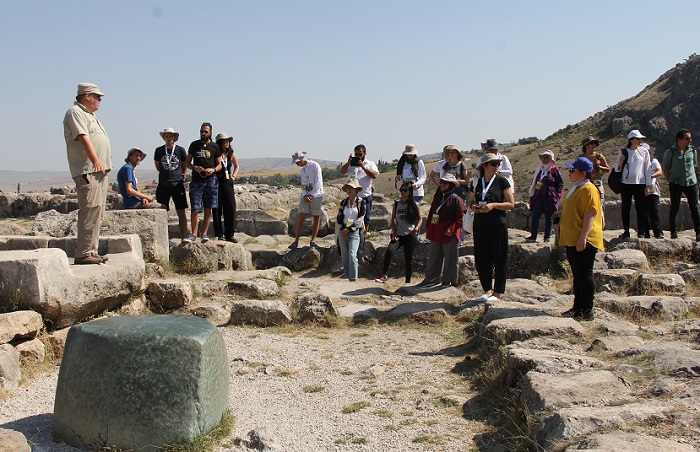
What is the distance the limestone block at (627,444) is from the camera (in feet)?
11.5

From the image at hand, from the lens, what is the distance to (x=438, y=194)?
9039mm

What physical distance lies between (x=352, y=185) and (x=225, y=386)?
18.4ft

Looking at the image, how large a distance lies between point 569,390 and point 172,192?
7.39 m

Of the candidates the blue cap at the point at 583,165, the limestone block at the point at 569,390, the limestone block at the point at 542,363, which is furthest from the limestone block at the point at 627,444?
the blue cap at the point at 583,165

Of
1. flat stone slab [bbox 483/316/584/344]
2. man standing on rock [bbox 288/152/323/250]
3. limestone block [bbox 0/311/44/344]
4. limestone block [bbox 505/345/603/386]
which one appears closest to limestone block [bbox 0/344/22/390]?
limestone block [bbox 0/311/44/344]

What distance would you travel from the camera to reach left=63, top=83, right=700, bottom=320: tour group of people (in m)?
6.99

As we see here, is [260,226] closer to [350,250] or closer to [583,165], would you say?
[350,250]

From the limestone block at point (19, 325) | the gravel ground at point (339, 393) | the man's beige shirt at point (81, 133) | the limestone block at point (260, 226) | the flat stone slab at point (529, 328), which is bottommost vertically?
the gravel ground at point (339, 393)

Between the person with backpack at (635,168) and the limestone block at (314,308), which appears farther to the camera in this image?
the person with backpack at (635,168)

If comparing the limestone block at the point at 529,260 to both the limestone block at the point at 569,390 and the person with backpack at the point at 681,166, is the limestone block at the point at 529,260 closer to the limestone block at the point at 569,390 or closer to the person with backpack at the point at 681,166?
the person with backpack at the point at 681,166

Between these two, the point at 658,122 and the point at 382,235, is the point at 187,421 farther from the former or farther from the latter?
the point at 658,122

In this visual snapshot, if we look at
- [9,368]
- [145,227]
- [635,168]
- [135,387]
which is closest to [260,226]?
[145,227]

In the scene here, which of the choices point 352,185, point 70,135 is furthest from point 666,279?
point 70,135

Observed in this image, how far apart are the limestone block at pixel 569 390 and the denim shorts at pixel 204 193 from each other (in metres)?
7.05
